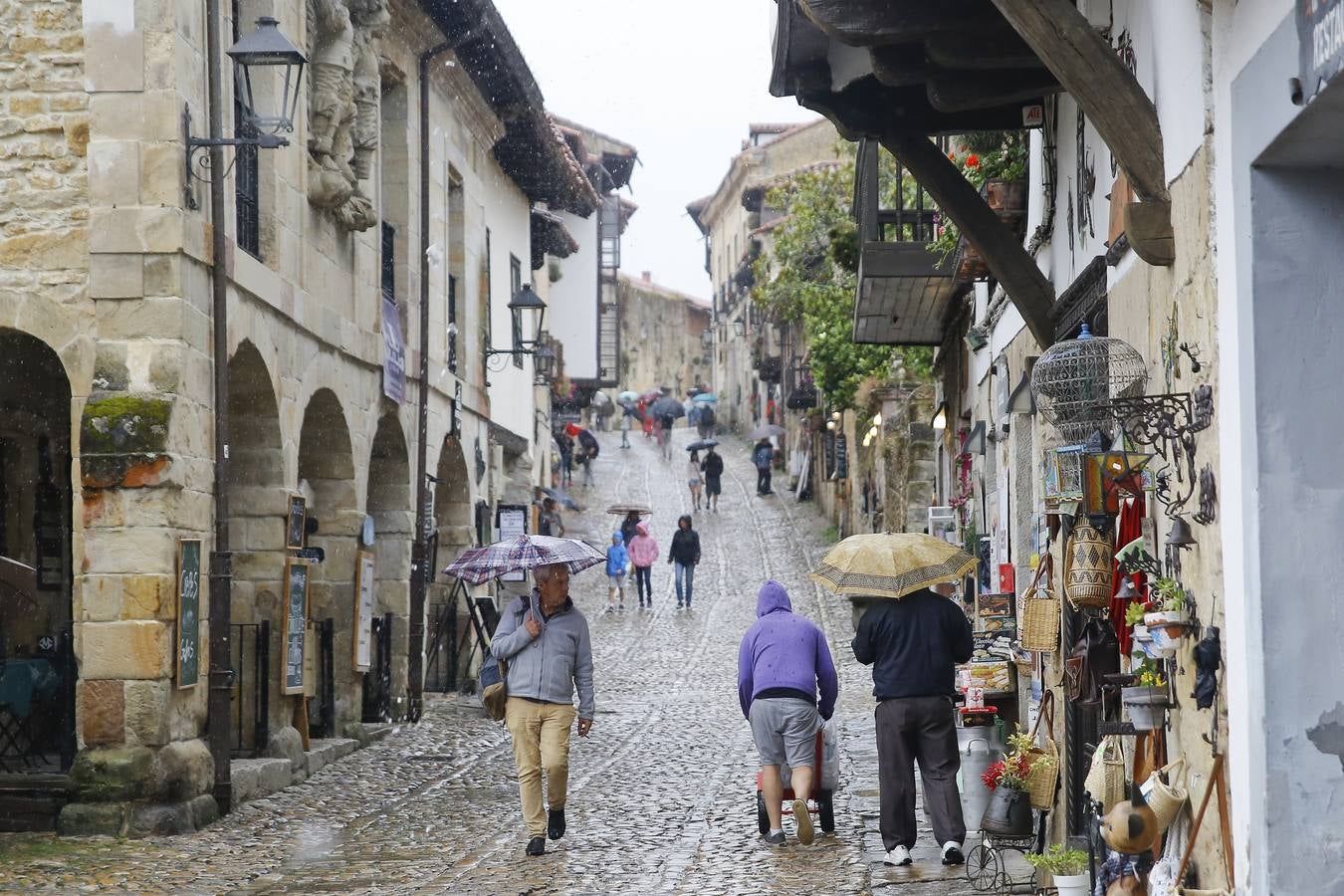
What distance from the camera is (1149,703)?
6512 millimetres

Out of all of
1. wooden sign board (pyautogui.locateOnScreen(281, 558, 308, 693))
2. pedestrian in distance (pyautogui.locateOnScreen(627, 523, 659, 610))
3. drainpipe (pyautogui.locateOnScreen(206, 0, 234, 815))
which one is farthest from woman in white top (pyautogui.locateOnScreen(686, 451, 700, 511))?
drainpipe (pyautogui.locateOnScreen(206, 0, 234, 815))

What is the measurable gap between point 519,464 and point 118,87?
17444 millimetres

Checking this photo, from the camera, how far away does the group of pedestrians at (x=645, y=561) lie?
3092cm

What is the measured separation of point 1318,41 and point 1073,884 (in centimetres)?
404

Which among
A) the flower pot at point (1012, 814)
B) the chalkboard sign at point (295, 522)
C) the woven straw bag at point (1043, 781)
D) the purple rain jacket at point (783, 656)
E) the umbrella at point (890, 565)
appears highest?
the chalkboard sign at point (295, 522)

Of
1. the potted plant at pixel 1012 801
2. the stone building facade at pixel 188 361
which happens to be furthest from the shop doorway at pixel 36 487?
the potted plant at pixel 1012 801

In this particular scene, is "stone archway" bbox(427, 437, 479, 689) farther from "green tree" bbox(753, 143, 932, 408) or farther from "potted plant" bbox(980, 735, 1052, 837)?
"potted plant" bbox(980, 735, 1052, 837)

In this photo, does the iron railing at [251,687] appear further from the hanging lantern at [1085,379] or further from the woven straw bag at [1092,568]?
the hanging lantern at [1085,379]

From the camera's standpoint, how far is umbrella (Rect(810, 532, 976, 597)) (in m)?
10.2

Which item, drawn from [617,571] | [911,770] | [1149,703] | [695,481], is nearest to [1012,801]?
[911,770]

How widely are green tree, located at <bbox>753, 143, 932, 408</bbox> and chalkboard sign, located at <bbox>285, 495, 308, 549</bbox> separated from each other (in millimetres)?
17000

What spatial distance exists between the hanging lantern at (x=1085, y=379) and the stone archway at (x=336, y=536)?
10534mm

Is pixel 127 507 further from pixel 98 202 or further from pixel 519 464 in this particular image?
pixel 519 464

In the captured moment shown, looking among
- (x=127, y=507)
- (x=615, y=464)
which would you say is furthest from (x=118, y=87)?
(x=615, y=464)
